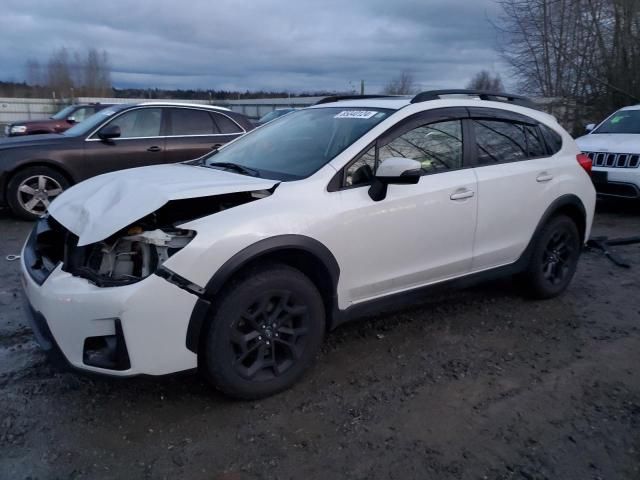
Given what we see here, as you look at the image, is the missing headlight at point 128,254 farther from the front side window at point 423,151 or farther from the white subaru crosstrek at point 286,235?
the front side window at point 423,151

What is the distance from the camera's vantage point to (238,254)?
2.91 meters

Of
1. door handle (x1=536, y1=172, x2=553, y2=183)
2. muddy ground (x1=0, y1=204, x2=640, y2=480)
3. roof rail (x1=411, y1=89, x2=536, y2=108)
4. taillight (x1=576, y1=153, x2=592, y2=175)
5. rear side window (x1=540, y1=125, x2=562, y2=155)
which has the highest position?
roof rail (x1=411, y1=89, x2=536, y2=108)

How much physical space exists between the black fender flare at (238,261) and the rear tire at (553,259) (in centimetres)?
229

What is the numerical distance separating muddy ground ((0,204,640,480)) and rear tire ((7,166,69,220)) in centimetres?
368

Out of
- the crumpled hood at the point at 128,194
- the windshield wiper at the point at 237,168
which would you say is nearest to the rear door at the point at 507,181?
the windshield wiper at the point at 237,168

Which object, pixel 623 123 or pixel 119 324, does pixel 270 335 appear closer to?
pixel 119 324

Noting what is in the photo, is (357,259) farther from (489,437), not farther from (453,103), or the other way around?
(453,103)

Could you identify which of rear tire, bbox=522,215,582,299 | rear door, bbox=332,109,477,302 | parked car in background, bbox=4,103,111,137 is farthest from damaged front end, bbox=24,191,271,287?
parked car in background, bbox=4,103,111,137

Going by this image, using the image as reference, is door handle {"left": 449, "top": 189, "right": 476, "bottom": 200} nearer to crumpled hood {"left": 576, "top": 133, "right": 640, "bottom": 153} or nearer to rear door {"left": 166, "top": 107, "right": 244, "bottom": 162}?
rear door {"left": 166, "top": 107, "right": 244, "bottom": 162}

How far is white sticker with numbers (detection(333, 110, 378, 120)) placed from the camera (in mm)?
3889

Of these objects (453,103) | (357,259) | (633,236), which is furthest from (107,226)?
(633,236)

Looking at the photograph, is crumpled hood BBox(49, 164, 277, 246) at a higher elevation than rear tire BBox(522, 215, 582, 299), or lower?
higher

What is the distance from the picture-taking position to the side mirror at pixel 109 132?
7.81 meters

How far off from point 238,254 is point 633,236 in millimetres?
6207
